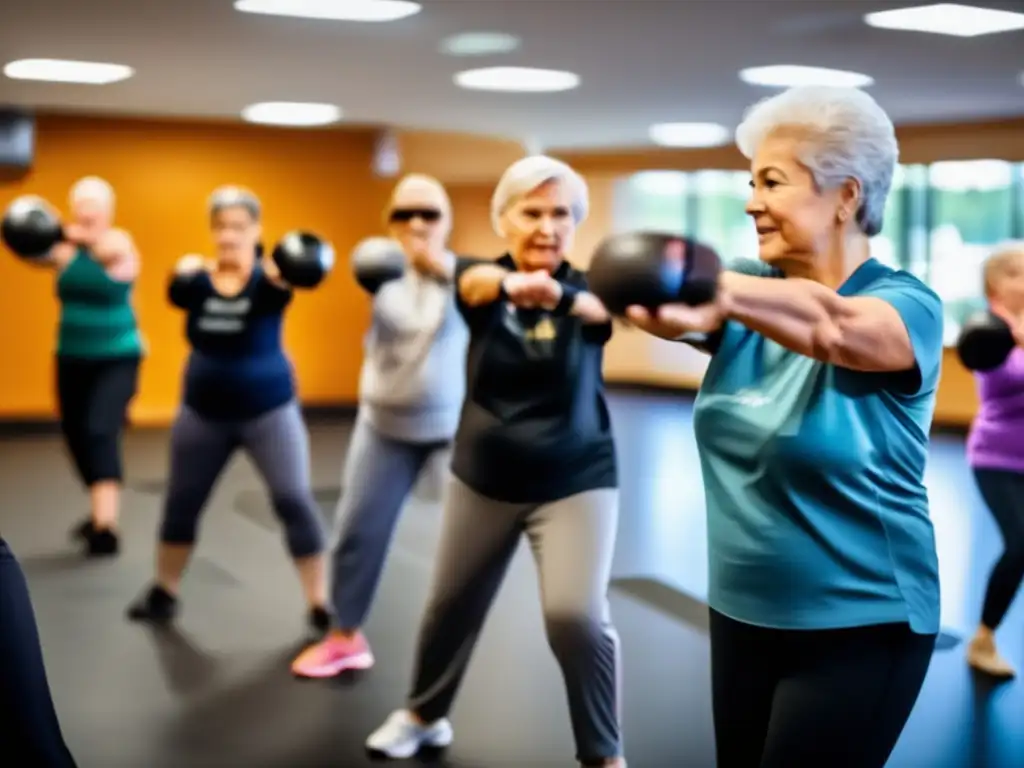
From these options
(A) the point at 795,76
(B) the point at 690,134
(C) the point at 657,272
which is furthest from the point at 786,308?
(B) the point at 690,134

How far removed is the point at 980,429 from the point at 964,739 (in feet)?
2.78

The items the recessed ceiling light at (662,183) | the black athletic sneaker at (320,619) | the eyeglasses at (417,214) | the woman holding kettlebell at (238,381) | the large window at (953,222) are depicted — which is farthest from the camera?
the recessed ceiling light at (662,183)

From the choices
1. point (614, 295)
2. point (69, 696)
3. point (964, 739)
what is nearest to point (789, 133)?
point (614, 295)

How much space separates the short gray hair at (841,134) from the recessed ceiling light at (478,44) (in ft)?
10.5

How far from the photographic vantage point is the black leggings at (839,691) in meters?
1.45

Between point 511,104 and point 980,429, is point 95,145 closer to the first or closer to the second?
point 511,104

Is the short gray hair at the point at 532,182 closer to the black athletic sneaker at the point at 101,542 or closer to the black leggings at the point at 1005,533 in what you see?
the black leggings at the point at 1005,533

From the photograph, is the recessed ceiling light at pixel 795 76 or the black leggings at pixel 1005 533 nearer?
the black leggings at pixel 1005 533

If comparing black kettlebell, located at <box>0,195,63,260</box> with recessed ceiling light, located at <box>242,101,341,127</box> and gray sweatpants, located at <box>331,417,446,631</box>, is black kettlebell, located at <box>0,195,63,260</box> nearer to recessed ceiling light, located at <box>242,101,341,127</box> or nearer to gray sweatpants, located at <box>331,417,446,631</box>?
gray sweatpants, located at <box>331,417,446,631</box>

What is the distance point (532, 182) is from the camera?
7.76ft

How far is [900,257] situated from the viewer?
8.63 metres

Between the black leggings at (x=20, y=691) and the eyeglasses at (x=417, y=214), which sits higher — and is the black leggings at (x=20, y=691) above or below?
below

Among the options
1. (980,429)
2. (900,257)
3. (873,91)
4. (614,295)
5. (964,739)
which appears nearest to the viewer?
(614,295)

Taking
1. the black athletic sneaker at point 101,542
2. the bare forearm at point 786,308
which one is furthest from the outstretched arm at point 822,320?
the black athletic sneaker at point 101,542
